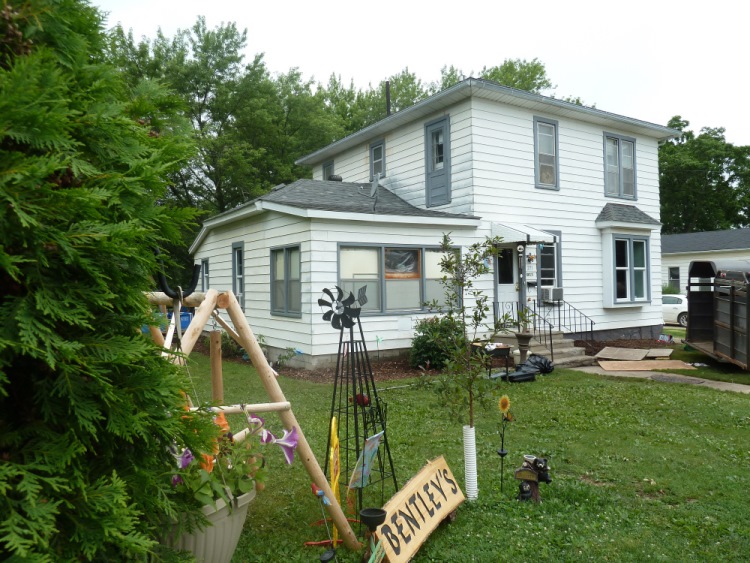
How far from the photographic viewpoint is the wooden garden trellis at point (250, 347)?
263 centimetres

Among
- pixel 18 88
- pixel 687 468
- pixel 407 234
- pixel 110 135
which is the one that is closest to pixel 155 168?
pixel 110 135

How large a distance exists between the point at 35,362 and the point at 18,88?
0.82m

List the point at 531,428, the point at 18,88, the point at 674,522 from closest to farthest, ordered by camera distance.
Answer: the point at 18,88 < the point at 674,522 < the point at 531,428

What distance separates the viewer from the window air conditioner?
1369 cm

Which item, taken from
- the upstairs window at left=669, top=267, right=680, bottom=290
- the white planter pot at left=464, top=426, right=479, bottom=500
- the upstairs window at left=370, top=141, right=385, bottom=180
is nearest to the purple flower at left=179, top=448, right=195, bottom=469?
the white planter pot at left=464, top=426, right=479, bottom=500

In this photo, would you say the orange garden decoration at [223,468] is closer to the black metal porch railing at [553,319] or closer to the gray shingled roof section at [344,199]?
the gray shingled roof section at [344,199]

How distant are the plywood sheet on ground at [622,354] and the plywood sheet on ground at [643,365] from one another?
1.20 ft

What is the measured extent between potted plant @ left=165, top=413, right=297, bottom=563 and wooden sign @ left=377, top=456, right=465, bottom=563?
2.69 ft

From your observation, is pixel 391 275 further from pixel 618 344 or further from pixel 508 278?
pixel 618 344

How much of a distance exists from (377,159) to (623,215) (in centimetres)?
723

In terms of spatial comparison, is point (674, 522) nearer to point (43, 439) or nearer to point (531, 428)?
point (531, 428)

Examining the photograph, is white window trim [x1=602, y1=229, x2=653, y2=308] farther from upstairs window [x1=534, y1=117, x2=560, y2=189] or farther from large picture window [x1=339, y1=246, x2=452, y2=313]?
large picture window [x1=339, y1=246, x2=452, y2=313]

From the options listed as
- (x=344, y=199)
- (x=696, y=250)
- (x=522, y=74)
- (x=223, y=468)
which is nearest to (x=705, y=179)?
(x=696, y=250)

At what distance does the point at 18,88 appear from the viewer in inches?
56.9
